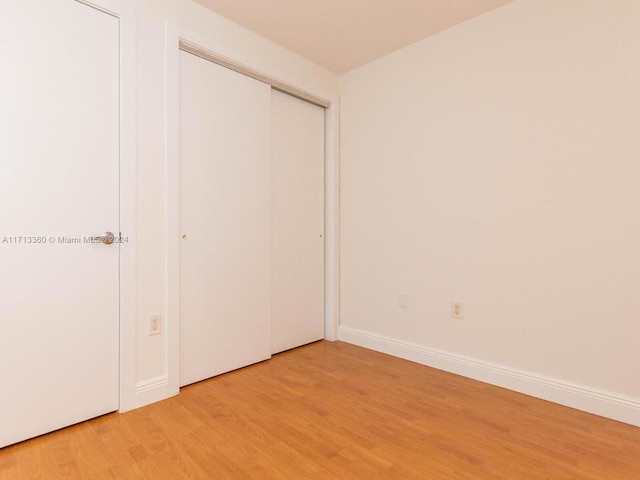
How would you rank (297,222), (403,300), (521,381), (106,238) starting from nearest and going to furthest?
(106,238) < (521,381) < (403,300) < (297,222)

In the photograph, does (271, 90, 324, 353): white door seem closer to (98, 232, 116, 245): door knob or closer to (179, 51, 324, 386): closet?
(179, 51, 324, 386): closet

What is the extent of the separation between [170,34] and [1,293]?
5.29 ft

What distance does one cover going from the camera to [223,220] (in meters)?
2.45

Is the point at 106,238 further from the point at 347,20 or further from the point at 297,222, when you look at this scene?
the point at 347,20

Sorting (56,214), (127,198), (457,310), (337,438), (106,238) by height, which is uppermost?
(127,198)

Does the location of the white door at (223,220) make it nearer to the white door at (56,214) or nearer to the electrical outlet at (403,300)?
the white door at (56,214)

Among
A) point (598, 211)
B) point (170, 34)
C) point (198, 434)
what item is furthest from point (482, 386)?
point (170, 34)

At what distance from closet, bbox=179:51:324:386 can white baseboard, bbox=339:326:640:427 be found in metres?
0.79

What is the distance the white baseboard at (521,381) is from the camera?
74.4 inches

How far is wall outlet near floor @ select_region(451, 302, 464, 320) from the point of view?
249 cm

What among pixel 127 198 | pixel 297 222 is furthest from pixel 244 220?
pixel 127 198

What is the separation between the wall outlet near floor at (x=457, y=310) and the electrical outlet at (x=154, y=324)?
1934 millimetres

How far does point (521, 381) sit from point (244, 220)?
2.09 metres

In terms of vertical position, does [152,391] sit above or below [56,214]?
below
